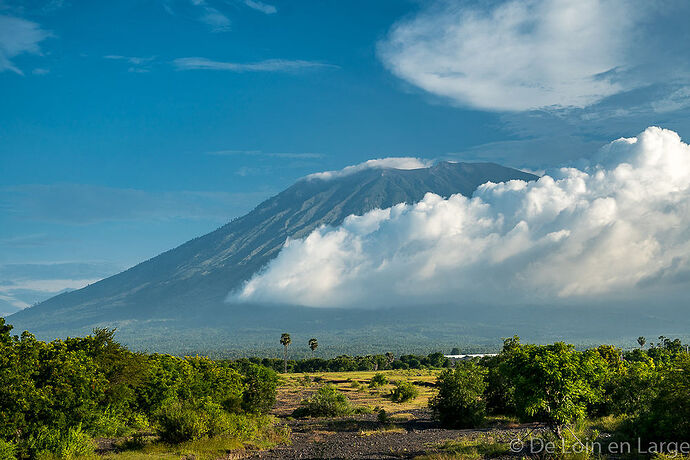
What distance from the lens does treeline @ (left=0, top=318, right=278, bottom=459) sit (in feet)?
84.1

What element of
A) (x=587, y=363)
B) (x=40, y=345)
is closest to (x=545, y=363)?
(x=587, y=363)

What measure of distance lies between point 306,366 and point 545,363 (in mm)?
105752

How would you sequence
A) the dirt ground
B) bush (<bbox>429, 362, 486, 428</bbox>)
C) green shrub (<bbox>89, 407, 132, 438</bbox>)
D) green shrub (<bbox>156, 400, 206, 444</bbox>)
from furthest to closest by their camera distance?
bush (<bbox>429, 362, 486, 428</bbox>) → green shrub (<bbox>156, 400, 206, 444</bbox>) → the dirt ground → green shrub (<bbox>89, 407, 132, 438</bbox>)

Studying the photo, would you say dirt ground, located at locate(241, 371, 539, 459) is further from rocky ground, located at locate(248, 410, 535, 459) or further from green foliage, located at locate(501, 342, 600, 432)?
green foliage, located at locate(501, 342, 600, 432)

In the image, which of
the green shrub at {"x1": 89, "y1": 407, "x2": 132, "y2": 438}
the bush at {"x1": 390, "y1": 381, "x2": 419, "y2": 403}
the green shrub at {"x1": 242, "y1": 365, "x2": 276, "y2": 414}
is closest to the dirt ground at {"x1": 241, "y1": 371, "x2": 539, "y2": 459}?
the bush at {"x1": 390, "y1": 381, "x2": 419, "y2": 403}

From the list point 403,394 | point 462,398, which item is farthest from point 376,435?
point 403,394

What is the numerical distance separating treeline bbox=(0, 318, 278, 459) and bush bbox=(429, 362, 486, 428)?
1258 centimetres

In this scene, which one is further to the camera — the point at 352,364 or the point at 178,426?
the point at 352,364

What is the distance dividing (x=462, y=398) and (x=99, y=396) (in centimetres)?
2326

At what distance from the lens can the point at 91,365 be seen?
2889 cm

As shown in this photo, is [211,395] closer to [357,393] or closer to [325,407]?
[325,407]

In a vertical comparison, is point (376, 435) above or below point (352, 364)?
above

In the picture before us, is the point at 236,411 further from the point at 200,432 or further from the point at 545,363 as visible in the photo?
the point at 545,363

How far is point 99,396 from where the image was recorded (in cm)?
2883
